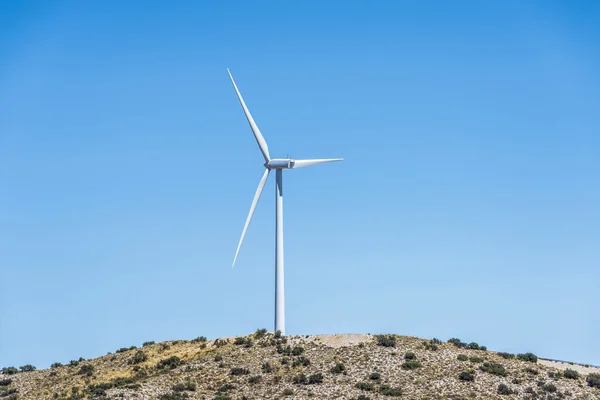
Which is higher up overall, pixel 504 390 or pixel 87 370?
pixel 504 390

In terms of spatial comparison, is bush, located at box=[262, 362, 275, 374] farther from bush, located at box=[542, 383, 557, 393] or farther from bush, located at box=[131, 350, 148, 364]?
bush, located at box=[542, 383, 557, 393]

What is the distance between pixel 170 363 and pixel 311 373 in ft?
70.3

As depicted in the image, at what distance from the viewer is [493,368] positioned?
4897 inches

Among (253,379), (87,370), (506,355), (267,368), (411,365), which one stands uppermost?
(506,355)

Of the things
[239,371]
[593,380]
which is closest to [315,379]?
[239,371]

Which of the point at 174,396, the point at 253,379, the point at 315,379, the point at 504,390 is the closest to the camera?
the point at 504,390

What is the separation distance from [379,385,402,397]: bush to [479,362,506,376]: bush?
1417cm

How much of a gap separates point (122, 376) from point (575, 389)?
5850 cm

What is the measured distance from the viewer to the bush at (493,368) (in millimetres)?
123188

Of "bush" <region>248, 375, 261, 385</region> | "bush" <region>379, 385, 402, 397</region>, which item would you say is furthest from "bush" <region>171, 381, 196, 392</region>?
"bush" <region>379, 385, 402, 397</region>

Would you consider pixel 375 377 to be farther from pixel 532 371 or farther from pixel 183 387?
pixel 183 387

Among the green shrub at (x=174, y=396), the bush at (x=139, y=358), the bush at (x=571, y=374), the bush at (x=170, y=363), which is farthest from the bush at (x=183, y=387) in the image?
→ the bush at (x=571, y=374)

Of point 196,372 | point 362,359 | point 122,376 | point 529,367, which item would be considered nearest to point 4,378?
point 122,376

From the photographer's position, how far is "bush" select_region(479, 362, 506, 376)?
404ft
